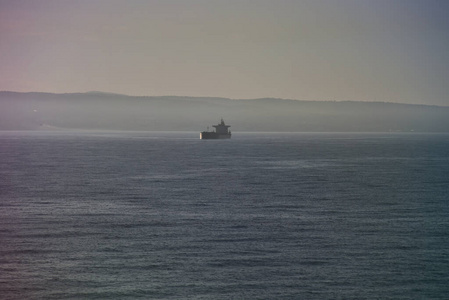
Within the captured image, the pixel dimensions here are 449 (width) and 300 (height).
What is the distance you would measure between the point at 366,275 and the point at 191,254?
11024mm

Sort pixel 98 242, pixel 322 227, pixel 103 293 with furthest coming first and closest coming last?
pixel 322 227, pixel 98 242, pixel 103 293

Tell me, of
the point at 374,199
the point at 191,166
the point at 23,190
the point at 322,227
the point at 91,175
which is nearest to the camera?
the point at 322,227

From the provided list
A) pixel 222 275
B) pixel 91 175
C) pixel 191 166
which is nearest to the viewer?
pixel 222 275

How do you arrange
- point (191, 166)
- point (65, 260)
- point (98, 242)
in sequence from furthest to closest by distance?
1. point (191, 166)
2. point (98, 242)
3. point (65, 260)

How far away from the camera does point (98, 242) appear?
46.4 m

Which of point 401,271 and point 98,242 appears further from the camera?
point 98,242

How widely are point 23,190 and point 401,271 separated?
171ft

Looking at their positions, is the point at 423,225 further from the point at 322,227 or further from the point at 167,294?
the point at 167,294

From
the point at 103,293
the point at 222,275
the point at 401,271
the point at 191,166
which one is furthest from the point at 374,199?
the point at 191,166

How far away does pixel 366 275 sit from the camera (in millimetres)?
38000

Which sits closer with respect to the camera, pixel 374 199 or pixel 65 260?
pixel 65 260

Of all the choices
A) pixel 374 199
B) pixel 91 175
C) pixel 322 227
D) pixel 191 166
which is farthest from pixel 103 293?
pixel 191 166

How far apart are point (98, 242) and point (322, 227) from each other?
57.2 feet

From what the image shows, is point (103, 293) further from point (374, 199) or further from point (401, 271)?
point (374, 199)
